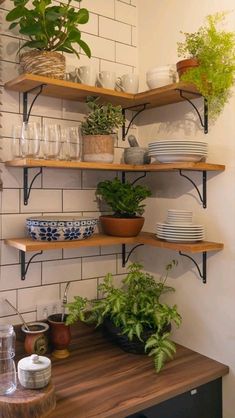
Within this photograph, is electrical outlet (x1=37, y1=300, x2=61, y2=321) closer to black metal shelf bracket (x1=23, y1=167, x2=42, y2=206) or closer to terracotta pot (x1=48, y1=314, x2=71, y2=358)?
terracotta pot (x1=48, y1=314, x2=71, y2=358)

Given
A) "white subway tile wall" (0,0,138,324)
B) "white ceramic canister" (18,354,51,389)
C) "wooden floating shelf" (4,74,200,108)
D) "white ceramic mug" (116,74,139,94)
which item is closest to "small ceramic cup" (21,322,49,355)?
"white subway tile wall" (0,0,138,324)

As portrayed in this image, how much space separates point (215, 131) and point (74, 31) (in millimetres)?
668

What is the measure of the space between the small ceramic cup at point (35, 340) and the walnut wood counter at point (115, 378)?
0.26 feet

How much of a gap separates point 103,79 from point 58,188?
51cm

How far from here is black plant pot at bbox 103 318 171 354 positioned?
1580mm

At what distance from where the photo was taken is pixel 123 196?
5.61 ft

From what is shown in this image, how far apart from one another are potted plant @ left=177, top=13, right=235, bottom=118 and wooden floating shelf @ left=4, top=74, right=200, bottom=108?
2.2 inches

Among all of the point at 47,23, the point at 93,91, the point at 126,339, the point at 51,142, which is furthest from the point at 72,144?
the point at 126,339

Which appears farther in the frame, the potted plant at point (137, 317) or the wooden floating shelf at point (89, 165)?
the potted plant at point (137, 317)

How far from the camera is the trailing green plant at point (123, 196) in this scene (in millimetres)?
1711

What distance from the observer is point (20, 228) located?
163cm

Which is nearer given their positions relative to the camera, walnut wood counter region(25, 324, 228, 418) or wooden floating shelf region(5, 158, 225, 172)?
walnut wood counter region(25, 324, 228, 418)

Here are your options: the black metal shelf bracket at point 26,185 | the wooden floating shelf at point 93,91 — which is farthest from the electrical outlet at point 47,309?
the wooden floating shelf at point 93,91

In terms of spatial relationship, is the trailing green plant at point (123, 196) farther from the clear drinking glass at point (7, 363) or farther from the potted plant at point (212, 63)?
the clear drinking glass at point (7, 363)
